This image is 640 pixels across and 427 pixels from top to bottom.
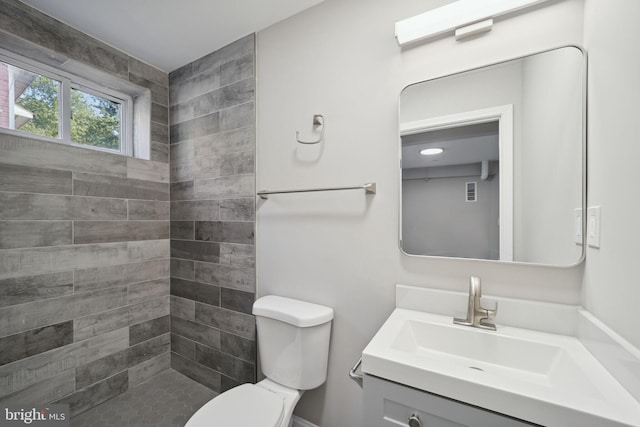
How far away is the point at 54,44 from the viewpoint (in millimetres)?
1648

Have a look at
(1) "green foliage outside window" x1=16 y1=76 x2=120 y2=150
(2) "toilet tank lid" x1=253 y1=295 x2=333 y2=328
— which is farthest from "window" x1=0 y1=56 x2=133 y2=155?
(2) "toilet tank lid" x1=253 y1=295 x2=333 y2=328

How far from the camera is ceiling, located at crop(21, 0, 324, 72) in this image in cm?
154

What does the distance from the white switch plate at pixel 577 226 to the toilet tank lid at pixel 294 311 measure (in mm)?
1065

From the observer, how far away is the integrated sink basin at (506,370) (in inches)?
25.4

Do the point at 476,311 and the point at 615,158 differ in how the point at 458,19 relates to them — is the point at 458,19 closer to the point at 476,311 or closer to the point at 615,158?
the point at 615,158

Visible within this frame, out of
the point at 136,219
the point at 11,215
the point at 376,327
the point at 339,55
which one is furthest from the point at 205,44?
the point at 376,327

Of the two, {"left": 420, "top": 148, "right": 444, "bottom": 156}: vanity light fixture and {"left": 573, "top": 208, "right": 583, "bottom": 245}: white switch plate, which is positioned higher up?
{"left": 420, "top": 148, "right": 444, "bottom": 156}: vanity light fixture

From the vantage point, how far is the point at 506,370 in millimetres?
985

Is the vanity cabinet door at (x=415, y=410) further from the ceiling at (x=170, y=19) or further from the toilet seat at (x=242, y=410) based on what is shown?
the ceiling at (x=170, y=19)

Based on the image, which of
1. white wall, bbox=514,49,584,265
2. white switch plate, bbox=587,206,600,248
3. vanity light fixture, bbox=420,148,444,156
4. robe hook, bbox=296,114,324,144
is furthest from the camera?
robe hook, bbox=296,114,324,144

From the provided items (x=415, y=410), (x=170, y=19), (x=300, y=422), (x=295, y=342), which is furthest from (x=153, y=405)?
(x=170, y=19)

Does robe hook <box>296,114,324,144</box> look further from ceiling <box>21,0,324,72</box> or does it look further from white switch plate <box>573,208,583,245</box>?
white switch plate <box>573,208,583,245</box>

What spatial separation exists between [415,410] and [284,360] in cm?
79

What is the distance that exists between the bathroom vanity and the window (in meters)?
2.27
